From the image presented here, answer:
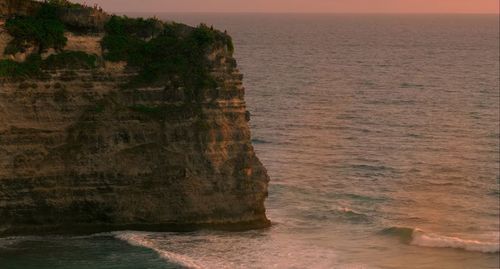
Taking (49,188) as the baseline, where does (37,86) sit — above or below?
above

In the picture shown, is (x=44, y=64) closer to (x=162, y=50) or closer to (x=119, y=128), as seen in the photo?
(x=119, y=128)

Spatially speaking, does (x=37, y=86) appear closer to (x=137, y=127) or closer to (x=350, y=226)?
(x=137, y=127)

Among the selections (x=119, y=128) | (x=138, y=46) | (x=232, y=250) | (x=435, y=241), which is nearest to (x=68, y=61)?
(x=138, y=46)

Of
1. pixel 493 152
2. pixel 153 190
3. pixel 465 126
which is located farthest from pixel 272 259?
pixel 465 126

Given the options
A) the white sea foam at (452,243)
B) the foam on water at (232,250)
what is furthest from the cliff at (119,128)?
the white sea foam at (452,243)

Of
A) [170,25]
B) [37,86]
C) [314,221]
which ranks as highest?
[170,25]

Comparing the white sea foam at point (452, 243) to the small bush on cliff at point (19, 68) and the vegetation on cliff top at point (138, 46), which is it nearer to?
the vegetation on cliff top at point (138, 46)
